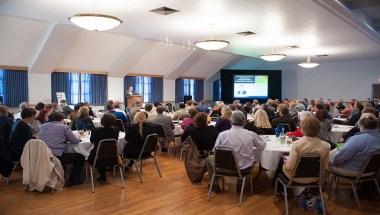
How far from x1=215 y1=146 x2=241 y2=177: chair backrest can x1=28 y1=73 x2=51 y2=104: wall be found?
319 inches

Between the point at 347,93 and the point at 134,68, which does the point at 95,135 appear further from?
the point at 347,93

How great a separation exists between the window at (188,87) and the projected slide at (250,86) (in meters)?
2.29

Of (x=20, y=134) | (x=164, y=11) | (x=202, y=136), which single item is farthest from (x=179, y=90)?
(x=20, y=134)

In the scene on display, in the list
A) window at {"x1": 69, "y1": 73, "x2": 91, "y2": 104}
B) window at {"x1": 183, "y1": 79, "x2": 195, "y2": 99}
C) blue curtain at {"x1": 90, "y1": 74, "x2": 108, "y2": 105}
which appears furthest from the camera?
window at {"x1": 183, "y1": 79, "x2": 195, "y2": 99}

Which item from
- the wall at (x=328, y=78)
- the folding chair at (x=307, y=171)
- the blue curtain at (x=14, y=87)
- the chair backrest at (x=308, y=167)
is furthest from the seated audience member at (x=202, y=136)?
the wall at (x=328, y=78)

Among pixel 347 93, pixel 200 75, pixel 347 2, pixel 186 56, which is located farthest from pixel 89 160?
pixel 347 93

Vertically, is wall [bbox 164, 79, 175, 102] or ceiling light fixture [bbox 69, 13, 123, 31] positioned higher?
ceiling light fixture [bbox 69, 13, 123, 31]

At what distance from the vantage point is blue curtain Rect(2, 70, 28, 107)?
32.0 feet

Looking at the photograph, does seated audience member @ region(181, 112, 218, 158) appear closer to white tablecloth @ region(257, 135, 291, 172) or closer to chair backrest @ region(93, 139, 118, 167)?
white tablecloth @ region(257, 135, 291, 172)

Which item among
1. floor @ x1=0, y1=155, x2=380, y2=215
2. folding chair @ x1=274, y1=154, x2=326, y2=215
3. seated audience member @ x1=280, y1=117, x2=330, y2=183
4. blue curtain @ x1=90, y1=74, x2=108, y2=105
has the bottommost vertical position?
floor @ x1=0, y1=155, x2=380, y2=215

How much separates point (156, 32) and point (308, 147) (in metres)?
6.43

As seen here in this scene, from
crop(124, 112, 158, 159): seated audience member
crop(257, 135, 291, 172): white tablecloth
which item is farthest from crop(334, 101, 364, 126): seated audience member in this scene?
crop(124, 112, 158, 159): seated audience member

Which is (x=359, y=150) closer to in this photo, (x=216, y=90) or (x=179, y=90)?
(x=179, y=90)

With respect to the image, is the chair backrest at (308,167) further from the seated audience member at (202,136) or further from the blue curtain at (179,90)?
the blue curtain at (179,90)
